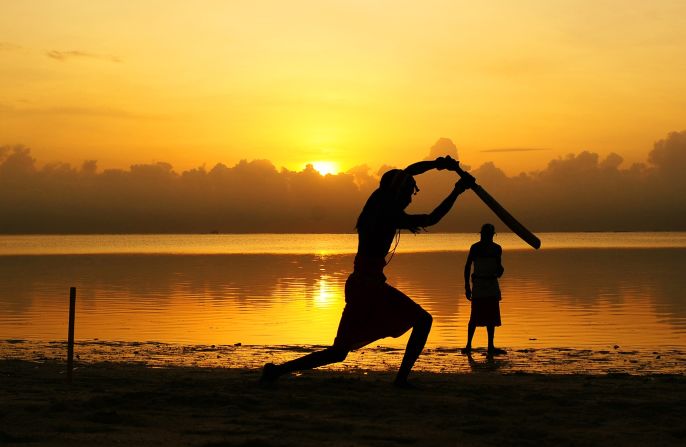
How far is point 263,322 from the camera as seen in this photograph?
2102 centimetres

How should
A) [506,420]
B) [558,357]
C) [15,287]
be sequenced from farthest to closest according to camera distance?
[15,287]
[558,357]
[506,420]

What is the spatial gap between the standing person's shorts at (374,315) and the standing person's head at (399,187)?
0.77m

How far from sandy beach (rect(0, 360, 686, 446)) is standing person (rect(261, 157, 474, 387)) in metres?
0.53

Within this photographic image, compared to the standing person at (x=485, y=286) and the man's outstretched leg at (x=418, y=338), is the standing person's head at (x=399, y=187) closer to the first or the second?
the man's outstretched leg at (x=418, y=338)

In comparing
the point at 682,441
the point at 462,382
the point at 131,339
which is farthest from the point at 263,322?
the point at 682,441

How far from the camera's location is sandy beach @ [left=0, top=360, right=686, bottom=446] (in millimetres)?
6812

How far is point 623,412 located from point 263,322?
44.9ft

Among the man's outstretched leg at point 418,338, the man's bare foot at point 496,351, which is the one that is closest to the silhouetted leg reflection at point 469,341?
the man's bare foot at point 496,351

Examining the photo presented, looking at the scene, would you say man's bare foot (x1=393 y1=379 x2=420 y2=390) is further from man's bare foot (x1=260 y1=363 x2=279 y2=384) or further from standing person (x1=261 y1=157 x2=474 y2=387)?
man's bare foot (x1=260 y1=363 x2=279 y2=384)

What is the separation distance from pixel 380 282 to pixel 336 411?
150 centimetres

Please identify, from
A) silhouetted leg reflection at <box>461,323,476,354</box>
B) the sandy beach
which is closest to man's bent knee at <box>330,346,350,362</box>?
the sandy beach

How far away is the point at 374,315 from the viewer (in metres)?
8.94

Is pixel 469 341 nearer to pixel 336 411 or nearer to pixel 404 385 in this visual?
pixel 404 385

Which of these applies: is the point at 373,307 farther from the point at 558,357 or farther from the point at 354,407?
the point at 558,357
